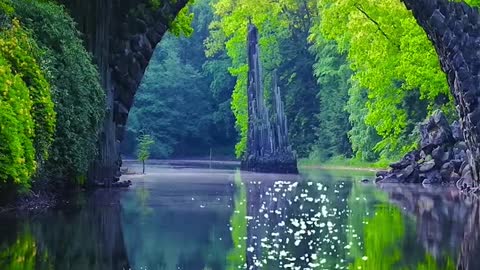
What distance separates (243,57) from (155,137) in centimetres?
1170

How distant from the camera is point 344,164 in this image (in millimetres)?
50969

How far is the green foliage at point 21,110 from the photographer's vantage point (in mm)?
12414

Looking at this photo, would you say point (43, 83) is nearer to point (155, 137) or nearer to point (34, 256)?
point (34, 256)

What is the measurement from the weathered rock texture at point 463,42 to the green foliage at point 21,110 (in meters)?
10.1

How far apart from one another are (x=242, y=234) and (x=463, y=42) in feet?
38.2

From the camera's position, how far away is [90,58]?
18.5m

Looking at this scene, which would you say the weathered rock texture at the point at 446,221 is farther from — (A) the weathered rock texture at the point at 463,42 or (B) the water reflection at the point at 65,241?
(B) the water reflection at the point at 65,241

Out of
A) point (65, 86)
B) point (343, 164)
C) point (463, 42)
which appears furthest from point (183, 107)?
point (65, 86)

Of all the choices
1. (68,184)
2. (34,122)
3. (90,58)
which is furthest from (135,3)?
(34,122)

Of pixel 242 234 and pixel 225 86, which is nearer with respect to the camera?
pixel 242 234

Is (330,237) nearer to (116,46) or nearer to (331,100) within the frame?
(116,46)


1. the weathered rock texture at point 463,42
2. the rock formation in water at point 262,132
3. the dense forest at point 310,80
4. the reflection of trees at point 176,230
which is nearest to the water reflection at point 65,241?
the reflection of trees at point 176,230

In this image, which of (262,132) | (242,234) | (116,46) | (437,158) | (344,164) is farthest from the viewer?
(344,164)

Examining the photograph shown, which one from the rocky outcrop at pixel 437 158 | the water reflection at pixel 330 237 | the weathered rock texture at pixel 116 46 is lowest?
the water reflection at pixel 330 237
